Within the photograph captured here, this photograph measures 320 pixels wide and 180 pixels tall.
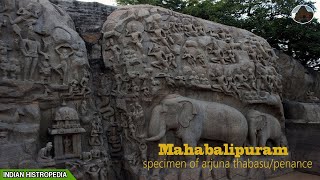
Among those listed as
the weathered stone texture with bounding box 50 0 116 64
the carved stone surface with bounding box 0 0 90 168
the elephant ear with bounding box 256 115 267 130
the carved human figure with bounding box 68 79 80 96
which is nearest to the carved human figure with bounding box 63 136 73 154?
the carved stone surface with bounding box 0 0 90 168

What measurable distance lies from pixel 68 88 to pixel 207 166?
3.54 m

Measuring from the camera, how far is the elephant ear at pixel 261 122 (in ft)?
25.9

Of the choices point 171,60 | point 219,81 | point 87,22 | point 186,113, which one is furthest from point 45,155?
point 219,81

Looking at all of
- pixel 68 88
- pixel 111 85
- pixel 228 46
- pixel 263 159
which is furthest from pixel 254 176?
pixel 68 88

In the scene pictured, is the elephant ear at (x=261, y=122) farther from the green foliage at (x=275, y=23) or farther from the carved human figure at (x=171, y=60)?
the green foliage at (x=275, y=23)

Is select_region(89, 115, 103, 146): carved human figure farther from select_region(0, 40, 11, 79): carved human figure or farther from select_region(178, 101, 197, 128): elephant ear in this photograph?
select_region(0, 40, 11, 79): carved human figure

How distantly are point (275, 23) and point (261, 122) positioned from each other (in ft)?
23.9

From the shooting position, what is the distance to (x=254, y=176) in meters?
7.59

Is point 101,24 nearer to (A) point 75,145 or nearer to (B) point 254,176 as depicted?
(A) point 75,145

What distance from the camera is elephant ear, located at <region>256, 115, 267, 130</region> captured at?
7902mm

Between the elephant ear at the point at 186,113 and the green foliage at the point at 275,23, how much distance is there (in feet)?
27.1

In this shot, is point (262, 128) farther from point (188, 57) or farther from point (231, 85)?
point (188, 57)

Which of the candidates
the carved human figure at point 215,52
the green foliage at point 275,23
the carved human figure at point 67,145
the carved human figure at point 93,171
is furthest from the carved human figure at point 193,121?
the green foliage at point 275,23

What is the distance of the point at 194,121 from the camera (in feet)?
22.2
